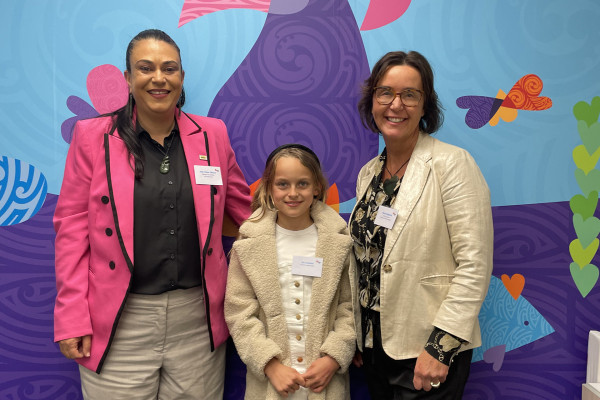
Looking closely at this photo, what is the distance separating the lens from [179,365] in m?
1.88

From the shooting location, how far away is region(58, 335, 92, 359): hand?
68.5 inches

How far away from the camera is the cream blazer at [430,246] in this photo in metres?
1.59

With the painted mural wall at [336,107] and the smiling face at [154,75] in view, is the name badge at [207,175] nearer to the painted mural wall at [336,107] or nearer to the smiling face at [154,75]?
the smiling face at [154,75]

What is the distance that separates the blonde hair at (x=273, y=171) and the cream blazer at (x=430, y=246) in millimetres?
345

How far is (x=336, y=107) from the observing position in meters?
2.27

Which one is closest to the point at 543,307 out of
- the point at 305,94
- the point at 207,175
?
the point at 305,94

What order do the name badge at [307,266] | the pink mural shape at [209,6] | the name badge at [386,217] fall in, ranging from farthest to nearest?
the pink mural shape at [209,6], the name badge at [307,266], the name badge at [386,217]

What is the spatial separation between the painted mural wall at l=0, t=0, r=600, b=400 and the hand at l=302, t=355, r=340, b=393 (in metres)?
0.64

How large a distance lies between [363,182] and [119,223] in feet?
3.43

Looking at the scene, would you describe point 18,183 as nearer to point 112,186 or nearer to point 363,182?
point 112,186

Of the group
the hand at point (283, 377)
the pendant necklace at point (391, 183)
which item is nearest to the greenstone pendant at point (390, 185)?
the pendant necklace at point (391, 183)

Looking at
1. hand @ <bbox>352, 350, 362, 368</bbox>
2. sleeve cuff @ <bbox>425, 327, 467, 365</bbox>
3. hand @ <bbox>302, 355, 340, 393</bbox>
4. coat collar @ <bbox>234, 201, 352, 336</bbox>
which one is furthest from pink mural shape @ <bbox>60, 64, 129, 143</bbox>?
sleeve cuff @ <bbox>425, 327, 467, 365</bbox>

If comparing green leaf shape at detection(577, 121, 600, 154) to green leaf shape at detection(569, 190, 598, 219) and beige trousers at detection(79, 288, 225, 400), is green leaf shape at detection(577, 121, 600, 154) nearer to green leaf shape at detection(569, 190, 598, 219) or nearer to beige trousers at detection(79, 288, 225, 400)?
green leaf shape at detection(569, 190, 598, 219)

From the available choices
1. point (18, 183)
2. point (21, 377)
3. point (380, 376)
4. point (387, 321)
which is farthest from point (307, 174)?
point (21, 377)
